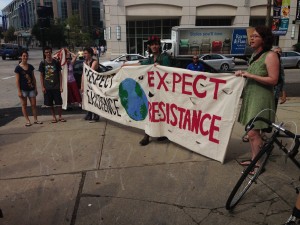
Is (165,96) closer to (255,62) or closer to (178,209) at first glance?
(255,62)

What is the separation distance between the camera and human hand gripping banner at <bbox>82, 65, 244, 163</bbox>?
412 centimetres

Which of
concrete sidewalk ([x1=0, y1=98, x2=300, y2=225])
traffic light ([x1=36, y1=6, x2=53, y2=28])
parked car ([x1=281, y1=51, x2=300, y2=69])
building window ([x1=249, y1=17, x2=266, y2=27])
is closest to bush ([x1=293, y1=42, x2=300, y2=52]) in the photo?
building window ([x1=249, y1=17, x2=266, y2=27])

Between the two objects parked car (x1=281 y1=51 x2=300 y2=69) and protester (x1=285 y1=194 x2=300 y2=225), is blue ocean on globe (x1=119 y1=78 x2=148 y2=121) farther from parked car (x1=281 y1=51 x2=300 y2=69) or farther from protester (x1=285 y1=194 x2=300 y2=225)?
parked car (x1=281 y1=51 x2=300 y2=69)

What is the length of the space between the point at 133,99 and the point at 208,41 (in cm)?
2311

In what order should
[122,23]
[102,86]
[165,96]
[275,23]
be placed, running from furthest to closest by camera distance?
[122,23] < [275,23] < [102,86] < [165,96]

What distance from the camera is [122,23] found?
3238 centimetres

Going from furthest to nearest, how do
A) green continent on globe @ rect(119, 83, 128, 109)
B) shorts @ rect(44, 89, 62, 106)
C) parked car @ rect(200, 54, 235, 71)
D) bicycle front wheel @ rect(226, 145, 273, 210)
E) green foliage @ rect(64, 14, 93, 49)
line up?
green foliage @ rect(64, 14, 93, 49), parked car @ rect(200, 54, 235, 71), shorts @ rect(44, 89, 62, 106), green continent on globe @ rect(119, 83, 128, 109), bicycle front wheel @ rect(226, 145, 273, 210)

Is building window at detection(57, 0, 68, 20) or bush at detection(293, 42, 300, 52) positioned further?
building window at detection(57, 0, 68, 20)

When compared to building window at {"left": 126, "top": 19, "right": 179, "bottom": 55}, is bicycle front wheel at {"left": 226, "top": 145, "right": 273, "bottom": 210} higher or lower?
lower

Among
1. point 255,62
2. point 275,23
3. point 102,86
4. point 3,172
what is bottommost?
point 3,172

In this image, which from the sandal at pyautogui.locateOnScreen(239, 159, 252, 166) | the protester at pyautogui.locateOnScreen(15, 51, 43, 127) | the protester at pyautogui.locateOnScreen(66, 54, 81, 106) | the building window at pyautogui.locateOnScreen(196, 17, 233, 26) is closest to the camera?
the sandal at pyautogui.locateOnScreen(239, 159, 252, 166)

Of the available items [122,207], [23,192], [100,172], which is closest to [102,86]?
[100,172]

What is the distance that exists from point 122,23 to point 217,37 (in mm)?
10562

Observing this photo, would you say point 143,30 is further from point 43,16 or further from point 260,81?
point 260,81
